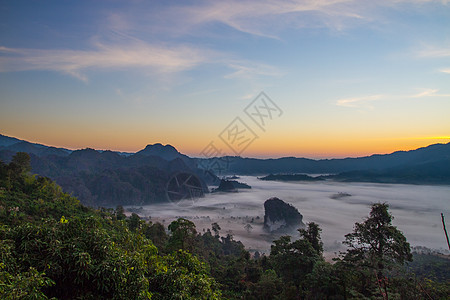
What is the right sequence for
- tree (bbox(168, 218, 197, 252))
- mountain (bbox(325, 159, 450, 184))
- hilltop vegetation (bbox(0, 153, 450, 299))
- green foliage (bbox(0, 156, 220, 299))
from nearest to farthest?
green foliage (bbox(0, 156, 220, 299)), hilltop vegetation (bbox(0, 153, 450, 299)), tree (bbox(168, 218, 197, 252)), mountain (bbox(325, 159, 450, 184))

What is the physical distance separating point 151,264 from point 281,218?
86557 mm

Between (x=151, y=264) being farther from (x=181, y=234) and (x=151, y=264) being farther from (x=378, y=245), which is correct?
(x=378, y=245)

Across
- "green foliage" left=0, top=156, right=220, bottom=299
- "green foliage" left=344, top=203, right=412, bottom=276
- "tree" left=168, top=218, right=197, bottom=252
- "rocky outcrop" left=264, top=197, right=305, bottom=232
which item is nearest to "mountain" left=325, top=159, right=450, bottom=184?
"rocky outcrop" left=264, top=197, right=305, bottom=232

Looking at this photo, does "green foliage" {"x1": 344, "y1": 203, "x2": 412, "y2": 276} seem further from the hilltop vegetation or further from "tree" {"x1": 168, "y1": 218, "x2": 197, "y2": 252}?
"tree" {"x1": 168, "y1": 218, "x2": 197, "y2": 252}

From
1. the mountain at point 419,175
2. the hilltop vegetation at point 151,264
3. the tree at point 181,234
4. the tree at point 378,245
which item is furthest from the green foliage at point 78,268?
the mountain at point 419,175

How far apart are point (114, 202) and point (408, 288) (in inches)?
6061

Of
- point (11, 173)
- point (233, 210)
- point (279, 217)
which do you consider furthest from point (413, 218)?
point (11, 173)

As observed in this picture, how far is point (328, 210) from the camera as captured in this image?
4781 inches

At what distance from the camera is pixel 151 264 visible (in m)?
6.71

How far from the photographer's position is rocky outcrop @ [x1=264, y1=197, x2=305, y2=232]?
8650cm

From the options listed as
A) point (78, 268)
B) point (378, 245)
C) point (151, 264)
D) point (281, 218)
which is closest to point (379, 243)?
point (378, 245)

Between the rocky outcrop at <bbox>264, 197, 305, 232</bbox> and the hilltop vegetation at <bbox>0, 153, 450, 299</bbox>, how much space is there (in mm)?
55039

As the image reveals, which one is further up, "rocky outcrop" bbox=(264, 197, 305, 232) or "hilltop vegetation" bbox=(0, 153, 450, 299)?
"hilltop vegetation" bbox=(0, 153, 450, 299)

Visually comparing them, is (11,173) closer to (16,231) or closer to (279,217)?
(16,231)
